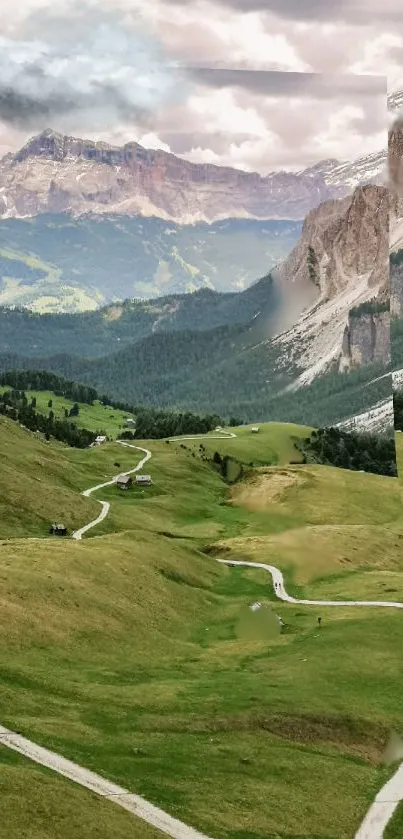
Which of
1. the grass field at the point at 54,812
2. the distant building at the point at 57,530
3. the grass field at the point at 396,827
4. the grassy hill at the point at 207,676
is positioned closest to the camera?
the grass field at the point at 54,812

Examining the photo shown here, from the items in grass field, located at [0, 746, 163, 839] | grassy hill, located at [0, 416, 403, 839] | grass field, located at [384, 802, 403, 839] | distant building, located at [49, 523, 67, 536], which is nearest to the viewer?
grass field, located at [0, 746, 163, 839]

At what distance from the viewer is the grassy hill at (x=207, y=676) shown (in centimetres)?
5531

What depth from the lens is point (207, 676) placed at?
8200 centimetres

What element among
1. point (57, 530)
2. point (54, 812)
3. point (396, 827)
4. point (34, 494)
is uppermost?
point (54, 812)

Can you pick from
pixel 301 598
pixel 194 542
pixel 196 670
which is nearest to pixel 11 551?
pixel 196 670

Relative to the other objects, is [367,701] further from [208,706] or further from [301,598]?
[301,598]

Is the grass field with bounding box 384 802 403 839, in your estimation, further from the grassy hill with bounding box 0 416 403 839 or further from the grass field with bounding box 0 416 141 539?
the grass field with bounding box 0 416 141 539

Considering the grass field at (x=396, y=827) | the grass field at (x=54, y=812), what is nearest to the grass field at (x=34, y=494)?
the grass field at (x=396, y=827)

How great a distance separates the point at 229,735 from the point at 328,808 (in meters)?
11.0

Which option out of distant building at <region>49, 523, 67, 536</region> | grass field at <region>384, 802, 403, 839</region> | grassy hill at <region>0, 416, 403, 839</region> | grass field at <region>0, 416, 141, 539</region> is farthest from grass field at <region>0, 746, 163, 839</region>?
distant building at <region>49, 523, 67, 536</region>

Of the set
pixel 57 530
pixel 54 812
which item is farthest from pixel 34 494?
pixel 54 812

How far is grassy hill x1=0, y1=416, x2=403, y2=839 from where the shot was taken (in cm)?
5531

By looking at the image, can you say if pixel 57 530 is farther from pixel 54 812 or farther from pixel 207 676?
pixel 54 812

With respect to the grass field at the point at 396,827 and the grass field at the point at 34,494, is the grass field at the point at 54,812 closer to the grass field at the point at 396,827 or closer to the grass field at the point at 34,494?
the grass field at the point at 396,827
